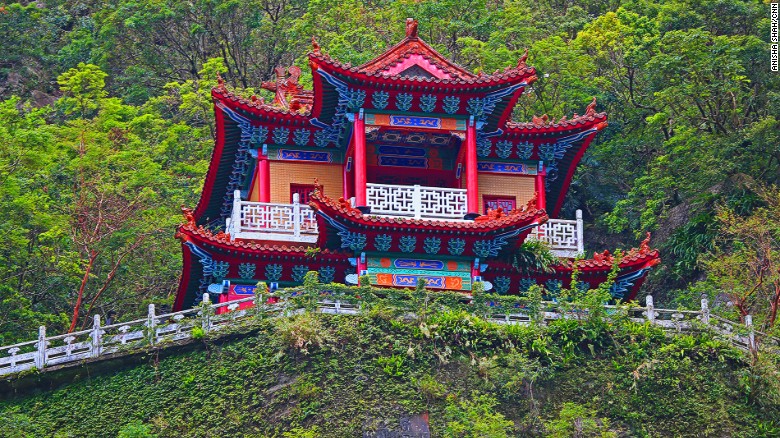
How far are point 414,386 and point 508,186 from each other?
8.85m

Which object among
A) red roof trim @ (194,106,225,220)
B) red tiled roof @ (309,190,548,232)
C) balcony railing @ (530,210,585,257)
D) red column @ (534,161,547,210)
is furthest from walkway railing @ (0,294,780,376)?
red roof trim @ (194,106,225,220)

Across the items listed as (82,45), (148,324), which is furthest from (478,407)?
(82,45)

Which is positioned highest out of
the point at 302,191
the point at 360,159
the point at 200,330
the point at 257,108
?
the point at 257,108

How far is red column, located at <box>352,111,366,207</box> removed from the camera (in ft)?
113

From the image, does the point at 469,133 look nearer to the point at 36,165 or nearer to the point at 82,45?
the point at 36,165

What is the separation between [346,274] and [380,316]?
3.06 metres

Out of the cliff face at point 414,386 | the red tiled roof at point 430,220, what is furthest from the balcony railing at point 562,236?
the cliff face at point 414,386

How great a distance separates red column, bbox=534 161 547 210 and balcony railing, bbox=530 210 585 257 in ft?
3.17

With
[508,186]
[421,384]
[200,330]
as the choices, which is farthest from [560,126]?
[200,330]

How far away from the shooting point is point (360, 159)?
35000 mm

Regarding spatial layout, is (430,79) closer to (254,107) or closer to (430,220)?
(430,220)

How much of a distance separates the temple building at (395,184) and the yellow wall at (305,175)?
24mm

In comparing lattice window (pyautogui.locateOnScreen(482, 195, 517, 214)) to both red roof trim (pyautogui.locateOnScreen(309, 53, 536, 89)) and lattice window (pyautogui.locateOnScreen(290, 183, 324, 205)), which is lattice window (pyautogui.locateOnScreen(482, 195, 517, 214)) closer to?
red roof trim (pyautogui.locateOnScreen(309, 53, 536, 89))

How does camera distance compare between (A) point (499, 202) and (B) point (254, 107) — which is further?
(A) point (499, 202)
